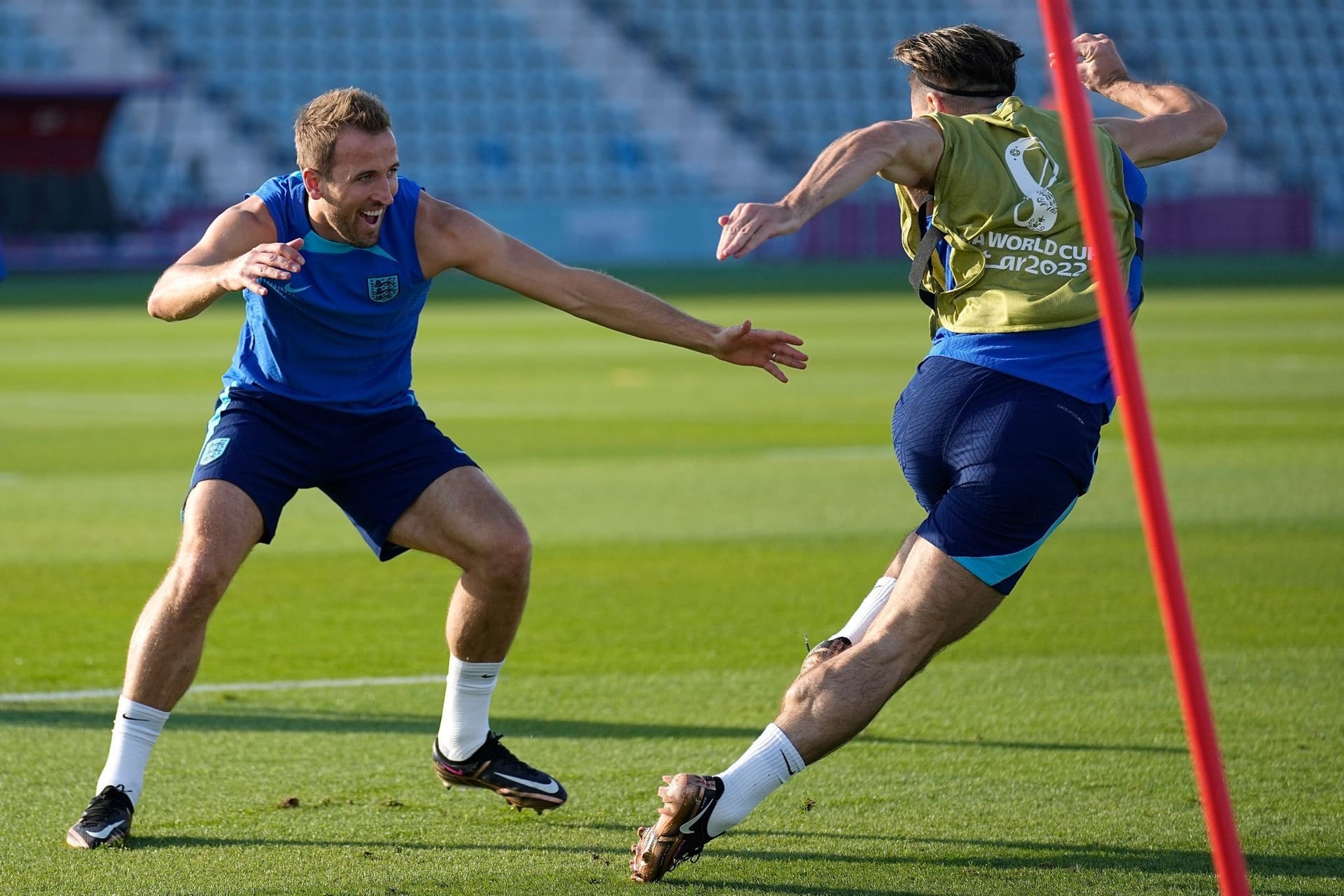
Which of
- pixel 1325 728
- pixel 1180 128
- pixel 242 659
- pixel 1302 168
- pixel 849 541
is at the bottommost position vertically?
pixel 1302 168

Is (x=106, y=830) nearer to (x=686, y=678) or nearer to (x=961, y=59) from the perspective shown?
(x=686, y=678)

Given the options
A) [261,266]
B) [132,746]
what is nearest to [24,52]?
[132,746]

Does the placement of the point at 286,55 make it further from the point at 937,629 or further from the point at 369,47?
the point at 937,629

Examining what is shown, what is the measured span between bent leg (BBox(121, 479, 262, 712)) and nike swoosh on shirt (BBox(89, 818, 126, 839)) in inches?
13.0

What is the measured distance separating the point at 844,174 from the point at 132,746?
95.0 inches

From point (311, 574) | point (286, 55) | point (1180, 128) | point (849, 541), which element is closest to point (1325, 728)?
point (1180, 128)

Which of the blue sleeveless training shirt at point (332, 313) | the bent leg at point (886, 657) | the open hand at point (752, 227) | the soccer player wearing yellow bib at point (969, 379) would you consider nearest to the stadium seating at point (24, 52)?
the blue sleeveless training shirt at point (332, 313)

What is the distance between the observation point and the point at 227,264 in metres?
4.75

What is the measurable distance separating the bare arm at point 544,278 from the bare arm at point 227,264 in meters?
0.44

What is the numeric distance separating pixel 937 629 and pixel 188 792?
2.27m

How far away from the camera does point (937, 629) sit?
15.1 feet

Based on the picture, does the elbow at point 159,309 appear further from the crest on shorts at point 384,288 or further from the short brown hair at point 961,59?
the short brown hair at point 961,59

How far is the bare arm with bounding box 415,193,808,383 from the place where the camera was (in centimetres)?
518

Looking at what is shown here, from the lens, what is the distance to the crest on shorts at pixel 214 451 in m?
5.13
